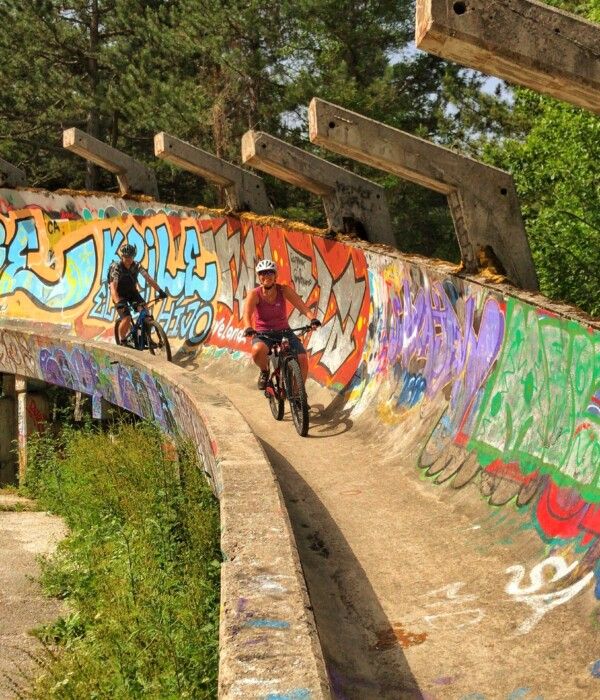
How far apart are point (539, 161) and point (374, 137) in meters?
9.74

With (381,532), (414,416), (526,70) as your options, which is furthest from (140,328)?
(526,70)

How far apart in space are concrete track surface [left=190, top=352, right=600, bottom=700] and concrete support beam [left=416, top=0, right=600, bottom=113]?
7.70 ft

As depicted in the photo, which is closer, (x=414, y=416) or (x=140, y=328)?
(x=414, y=416)

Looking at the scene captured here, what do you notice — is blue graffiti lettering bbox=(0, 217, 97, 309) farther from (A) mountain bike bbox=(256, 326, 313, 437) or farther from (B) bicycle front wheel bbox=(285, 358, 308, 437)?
(B) bicycle front wheel bbox=(285, 358, 308, 437)

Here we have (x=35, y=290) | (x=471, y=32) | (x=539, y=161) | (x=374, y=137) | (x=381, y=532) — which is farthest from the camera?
(x=35, y=290)

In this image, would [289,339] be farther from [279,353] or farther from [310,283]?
[310,283]

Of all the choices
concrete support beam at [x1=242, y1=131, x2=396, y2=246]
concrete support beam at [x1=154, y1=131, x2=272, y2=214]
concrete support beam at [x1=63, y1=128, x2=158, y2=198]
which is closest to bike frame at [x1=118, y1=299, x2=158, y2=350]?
concrete support beam at [x1=154, y1=131, x2=272, y2=214]

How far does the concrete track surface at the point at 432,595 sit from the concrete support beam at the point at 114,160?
1186 cm

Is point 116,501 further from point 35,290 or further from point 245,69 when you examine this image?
point 245,69

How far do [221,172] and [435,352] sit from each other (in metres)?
7.67

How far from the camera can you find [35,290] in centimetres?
2208

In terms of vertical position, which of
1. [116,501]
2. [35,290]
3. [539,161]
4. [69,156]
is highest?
[69,156]

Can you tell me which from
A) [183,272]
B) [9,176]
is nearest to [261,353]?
[183,272]

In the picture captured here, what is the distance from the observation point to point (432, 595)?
5.52 meters
